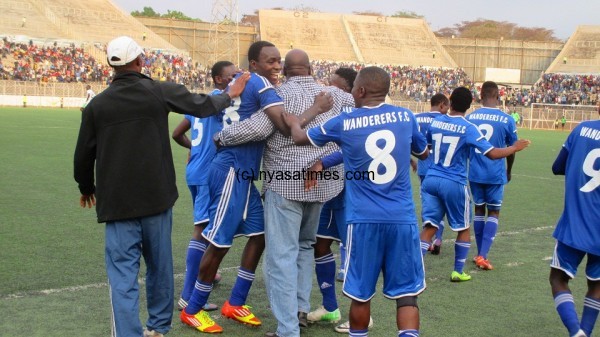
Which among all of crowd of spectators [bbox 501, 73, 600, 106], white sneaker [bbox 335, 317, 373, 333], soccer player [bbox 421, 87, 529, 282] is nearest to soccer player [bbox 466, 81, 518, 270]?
soccer player [bbox 421, 87, 529, 282]

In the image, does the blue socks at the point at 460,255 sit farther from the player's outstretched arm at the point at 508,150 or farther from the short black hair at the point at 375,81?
the short black hair at the point at 375,81

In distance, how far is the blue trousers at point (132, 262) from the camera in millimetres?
4523

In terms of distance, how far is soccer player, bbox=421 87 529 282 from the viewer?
7.33 metres

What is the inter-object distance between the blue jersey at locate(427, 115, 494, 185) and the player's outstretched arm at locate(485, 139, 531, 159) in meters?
0.68

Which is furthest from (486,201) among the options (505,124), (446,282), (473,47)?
(473,47)

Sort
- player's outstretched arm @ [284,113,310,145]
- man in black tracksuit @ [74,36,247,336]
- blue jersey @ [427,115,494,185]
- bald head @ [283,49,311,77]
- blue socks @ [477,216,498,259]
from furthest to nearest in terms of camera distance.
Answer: blue socks @ [477,216,498,259] < blue jersey @ [427,115,494,185] < bald head @ [283,49,311,77] < player's outstretched arm @ [284,113,310,145] < man in black tracksuit @ [74,36,247,336]

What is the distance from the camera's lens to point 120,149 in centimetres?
448

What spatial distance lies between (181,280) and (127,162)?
283cm

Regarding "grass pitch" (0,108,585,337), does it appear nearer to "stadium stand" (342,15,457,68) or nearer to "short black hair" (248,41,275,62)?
"short black hair" (248,41,275,62)

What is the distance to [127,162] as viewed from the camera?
4.49m

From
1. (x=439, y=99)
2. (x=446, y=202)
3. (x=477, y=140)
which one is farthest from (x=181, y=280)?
(x=439, y=99)

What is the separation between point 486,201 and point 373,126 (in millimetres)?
4556

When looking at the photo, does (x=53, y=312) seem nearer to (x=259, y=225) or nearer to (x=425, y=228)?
(x=259, y=225)

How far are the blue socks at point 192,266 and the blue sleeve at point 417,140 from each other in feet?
7.70
